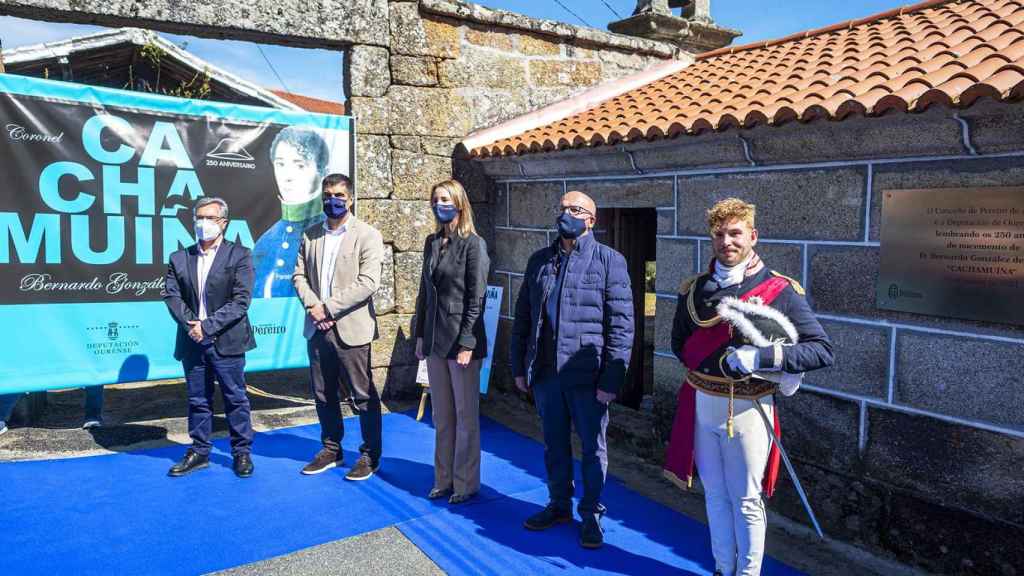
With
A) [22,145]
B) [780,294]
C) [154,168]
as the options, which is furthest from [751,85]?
[22,145]

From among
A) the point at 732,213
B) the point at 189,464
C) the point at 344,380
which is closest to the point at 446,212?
the point at 344,380

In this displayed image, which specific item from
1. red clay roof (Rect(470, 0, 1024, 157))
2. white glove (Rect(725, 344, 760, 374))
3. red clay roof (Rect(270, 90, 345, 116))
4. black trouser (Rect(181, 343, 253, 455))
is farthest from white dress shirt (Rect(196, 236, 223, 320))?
red clay roof (Rect(270, 90, 345, 116))

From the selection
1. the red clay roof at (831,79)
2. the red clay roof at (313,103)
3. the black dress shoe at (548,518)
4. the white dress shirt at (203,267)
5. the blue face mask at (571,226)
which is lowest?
the black dress shoe at (548,518)

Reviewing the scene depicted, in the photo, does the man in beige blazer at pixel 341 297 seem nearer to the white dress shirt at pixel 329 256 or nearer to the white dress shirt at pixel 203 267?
the white dress shirt at pixel 329 256

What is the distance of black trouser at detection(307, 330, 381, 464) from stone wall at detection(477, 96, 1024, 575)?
2425mm

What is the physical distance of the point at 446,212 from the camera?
4.23 meters

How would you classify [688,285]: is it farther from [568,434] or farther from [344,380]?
[344,380]

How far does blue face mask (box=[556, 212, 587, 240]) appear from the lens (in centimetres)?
372

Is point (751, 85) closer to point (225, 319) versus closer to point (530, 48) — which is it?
point (530, 48)

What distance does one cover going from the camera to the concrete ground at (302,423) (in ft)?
12.1

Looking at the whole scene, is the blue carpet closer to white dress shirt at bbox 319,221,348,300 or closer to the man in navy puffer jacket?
the man in navy puffer jacket

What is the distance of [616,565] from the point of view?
3666 millimetres

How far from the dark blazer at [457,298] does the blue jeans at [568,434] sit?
556mm

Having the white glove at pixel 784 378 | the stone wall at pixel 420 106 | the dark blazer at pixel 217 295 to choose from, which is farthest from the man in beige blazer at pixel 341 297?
the white glove at pixel 784 378
